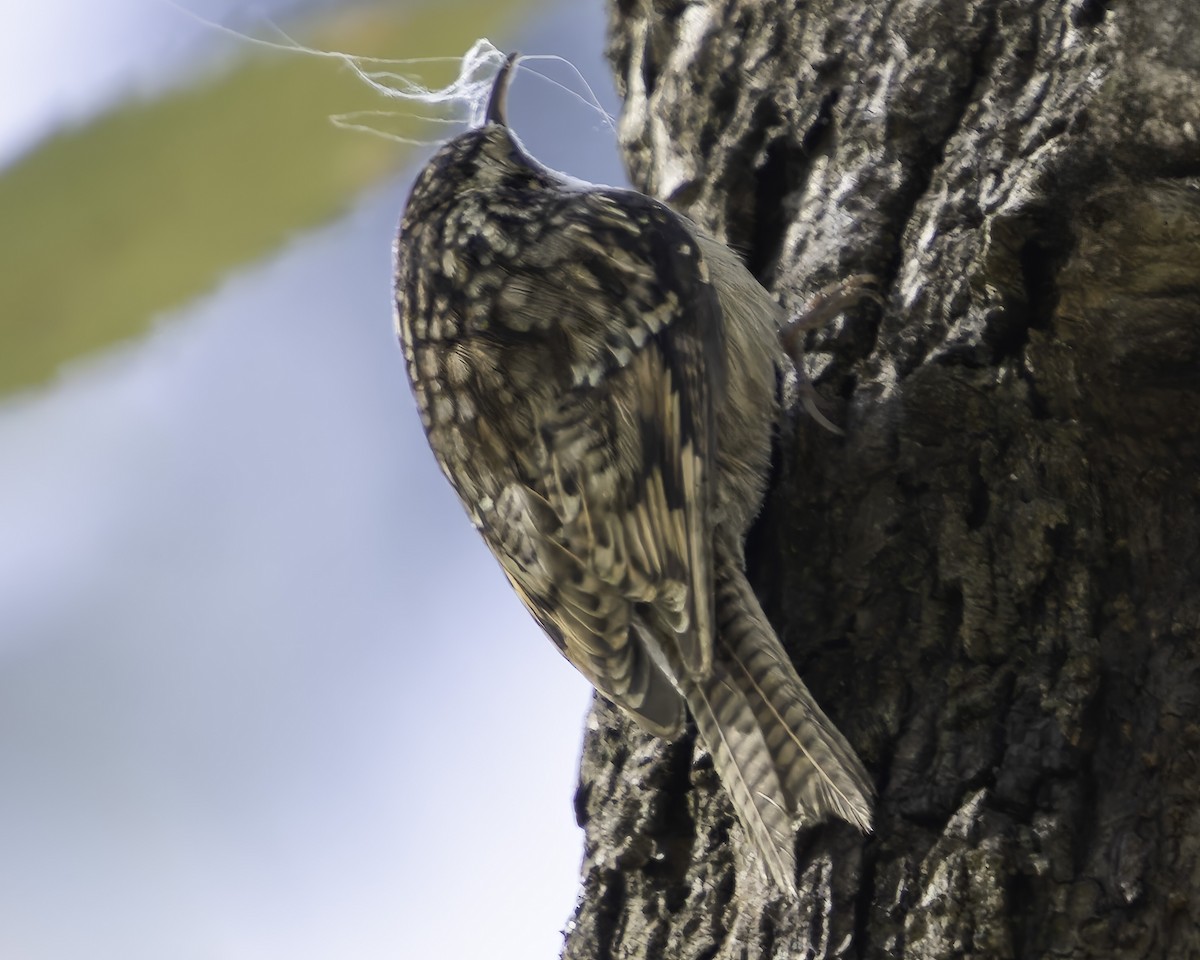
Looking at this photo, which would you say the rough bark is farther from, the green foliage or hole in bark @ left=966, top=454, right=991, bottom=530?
the green foliage

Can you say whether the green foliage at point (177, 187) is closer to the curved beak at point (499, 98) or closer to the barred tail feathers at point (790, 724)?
the curved beak at point (499, 98)

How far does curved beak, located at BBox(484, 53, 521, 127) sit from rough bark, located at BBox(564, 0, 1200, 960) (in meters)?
0.67

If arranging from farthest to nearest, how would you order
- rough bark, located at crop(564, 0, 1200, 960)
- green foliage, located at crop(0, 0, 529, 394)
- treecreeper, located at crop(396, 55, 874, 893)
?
green foliage, located at crop(0, 0, 529, 394), treecreeper, located at crop(396, 55, 874, 893), rough bark, located at crop(564, 0, 1200, 960)

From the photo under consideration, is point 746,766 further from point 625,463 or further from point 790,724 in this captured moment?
point 625,463

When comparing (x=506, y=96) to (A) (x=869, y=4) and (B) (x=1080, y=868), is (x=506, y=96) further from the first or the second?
(B) (x=1080, y=868)

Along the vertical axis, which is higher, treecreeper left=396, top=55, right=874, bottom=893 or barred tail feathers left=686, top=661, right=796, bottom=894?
treecreeper left=396, top=55, right=874, bottom=893

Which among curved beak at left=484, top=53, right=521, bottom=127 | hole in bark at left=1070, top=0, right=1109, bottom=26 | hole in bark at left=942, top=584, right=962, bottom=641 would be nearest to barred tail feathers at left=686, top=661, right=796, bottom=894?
hole in bark at left=942, top=584, right=962, bottom=641

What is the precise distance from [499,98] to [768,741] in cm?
127

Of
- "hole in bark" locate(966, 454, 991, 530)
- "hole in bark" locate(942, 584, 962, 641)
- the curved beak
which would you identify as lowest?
"hole in bark" locate(942, 584, 962, 641)

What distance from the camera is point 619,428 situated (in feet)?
5.33

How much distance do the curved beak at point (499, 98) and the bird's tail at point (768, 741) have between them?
3.38 feet

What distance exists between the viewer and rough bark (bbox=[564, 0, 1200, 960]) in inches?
47.4

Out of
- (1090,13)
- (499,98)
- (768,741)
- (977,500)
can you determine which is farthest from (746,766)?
(499,98)

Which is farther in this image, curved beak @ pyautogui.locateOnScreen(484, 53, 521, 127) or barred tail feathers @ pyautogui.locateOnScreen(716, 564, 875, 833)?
curved beak @ pyautogui.locateOnScreen(484, 53, 521, 127)
